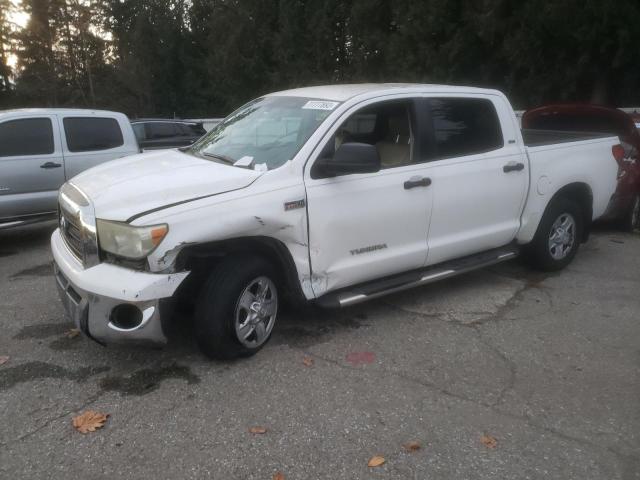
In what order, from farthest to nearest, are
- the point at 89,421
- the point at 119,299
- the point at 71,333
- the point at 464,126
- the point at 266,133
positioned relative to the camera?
1. the point at 464,126
2. the point at 266,133
3. the point at 71,333
4. the point at 119,299
5. the point at 89,421

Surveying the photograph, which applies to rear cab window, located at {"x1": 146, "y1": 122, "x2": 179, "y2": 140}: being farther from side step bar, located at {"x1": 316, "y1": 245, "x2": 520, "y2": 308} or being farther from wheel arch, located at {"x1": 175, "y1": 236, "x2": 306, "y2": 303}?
wheel arch, located at {"x1": 175, "y1": 236, "x2": 306, "y2": 303}

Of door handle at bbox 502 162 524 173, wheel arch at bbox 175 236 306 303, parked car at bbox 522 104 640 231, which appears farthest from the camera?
parked car at bbox 522 104 640 231

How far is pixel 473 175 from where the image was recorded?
500 centimetres

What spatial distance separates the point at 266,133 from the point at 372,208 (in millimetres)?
1014

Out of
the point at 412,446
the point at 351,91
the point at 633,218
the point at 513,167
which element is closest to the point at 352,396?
the point at 412,446

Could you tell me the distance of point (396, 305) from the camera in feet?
16.9

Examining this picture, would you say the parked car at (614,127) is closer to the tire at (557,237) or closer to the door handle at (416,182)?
the tire at (557,237)

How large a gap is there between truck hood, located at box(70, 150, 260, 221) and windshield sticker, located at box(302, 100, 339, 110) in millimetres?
839

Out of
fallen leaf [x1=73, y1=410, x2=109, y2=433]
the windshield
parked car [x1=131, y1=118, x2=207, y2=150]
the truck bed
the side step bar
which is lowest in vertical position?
fallen leaf [x1=73, y1=410, x2=109, y2=433]

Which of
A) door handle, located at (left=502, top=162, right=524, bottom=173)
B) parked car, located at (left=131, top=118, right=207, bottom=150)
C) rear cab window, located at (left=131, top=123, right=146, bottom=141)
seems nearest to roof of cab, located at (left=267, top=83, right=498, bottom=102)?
door handle, located at (left=502, top=162, right=524, bottom=173)

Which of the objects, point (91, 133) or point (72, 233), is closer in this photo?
point (72, 233)

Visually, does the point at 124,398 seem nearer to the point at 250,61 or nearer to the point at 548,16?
the point at 548,16

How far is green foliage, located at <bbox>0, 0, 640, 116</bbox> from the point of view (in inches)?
563

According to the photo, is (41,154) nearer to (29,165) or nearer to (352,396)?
(29,165)
